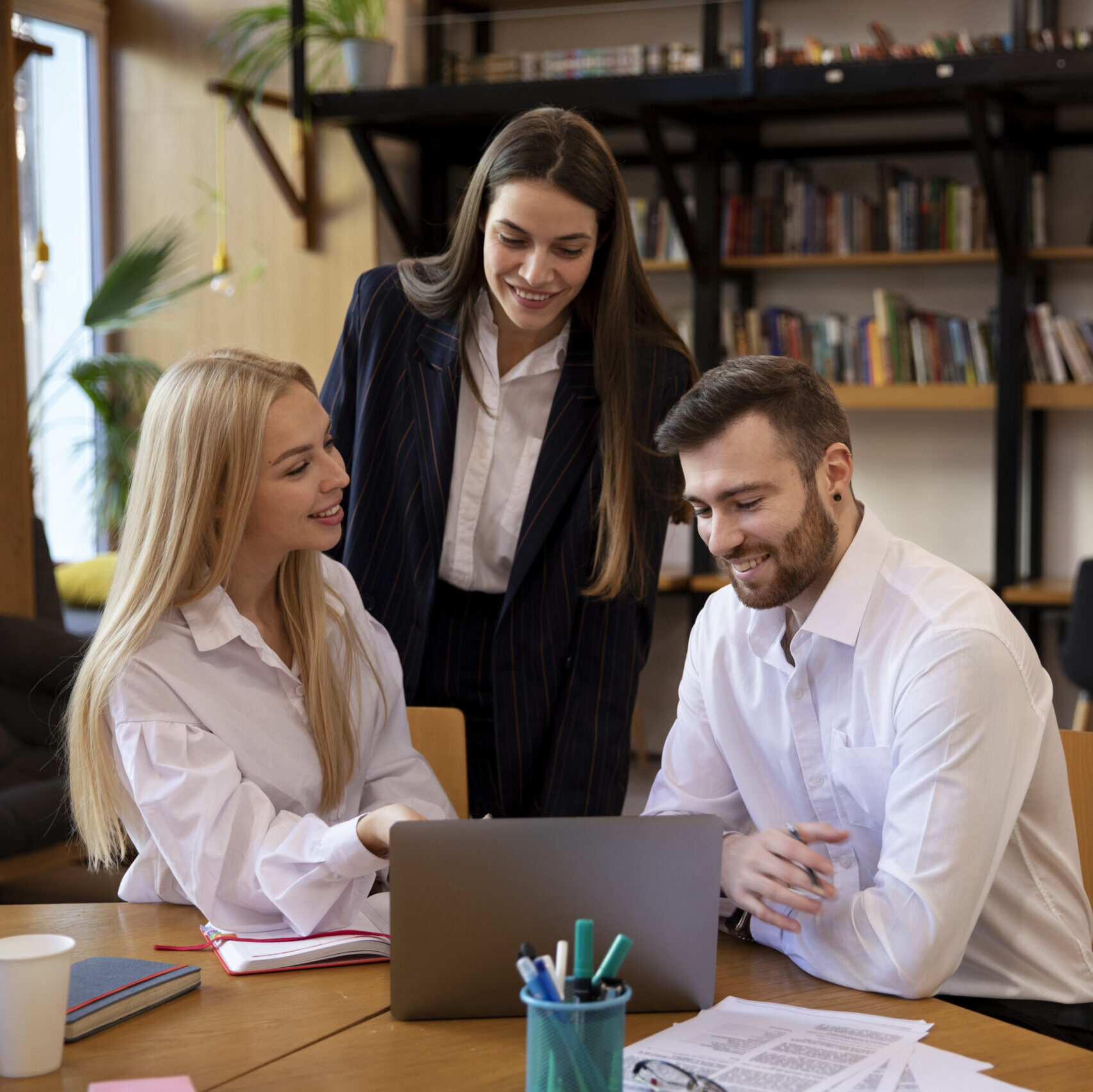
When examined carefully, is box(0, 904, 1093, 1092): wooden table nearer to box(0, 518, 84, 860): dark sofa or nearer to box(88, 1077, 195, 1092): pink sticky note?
box(88, 1077, 195, 1092): pink sticky note

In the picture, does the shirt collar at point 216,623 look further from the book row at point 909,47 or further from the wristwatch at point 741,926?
the book row at point 909,47

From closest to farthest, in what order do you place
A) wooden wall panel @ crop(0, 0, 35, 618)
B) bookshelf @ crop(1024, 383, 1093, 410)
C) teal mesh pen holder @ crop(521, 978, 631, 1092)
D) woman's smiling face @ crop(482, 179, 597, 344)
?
A: teal mesh pen holder @ crop(521, 978, 631, 1092)
woman's smiling face @ crop(482, 179, 597, 344)
wooden wall panel @ crop(0, 0, 35, 618)
bookshelf @ crop(1024, 383, 1093, 410)

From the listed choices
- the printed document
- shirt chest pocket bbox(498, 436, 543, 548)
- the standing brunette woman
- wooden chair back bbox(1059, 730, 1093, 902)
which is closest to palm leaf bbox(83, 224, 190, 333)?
the standing brunette woman

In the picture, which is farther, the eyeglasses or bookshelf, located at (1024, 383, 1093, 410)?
bookshelf, located at (1024, 383, 1093, 410)

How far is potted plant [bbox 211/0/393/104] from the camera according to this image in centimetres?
472

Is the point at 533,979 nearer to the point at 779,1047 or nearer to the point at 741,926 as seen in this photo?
the point at 779,1047

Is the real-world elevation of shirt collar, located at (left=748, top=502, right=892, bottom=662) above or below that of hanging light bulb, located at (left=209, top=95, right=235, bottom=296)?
below

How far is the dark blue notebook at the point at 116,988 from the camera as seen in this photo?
1196 millimetres

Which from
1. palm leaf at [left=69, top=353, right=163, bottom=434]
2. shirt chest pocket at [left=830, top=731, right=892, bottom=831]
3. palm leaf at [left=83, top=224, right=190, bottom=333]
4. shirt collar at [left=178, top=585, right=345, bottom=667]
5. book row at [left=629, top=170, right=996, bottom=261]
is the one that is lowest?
shirt chest pocket at [left=830, top=731, right=892, bottom=831]

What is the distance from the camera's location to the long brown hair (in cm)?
191

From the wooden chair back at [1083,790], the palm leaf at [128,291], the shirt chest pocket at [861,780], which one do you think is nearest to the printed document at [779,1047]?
the shirt chest pocket at [861,780]

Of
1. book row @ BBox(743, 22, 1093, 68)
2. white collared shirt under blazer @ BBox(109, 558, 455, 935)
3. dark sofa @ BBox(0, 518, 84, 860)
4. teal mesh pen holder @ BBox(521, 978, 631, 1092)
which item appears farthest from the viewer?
book row @ BBox(743, 22, 1093, 68)

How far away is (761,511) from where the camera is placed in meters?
1.53

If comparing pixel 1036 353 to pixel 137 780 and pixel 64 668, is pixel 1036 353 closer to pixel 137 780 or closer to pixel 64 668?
pixel 64 668
